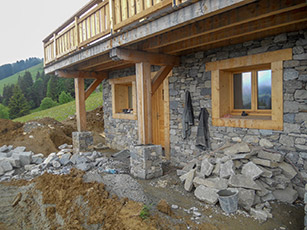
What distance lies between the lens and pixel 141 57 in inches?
215

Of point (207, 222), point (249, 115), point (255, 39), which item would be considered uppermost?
point (255, 39)

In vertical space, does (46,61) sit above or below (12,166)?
above

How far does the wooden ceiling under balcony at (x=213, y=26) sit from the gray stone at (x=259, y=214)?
125 inches

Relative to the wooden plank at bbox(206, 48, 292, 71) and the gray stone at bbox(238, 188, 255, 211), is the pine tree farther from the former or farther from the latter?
the gray stone at bbox(238, 188, 255, 211)

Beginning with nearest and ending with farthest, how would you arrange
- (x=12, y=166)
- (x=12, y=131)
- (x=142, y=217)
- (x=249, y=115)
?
(x=142, y=217) → (x=249, y=115) → (x=12, y=166) → (x=12, y=131)

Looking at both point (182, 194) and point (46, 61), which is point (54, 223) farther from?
point (46, 61)

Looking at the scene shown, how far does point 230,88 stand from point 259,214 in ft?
10.9

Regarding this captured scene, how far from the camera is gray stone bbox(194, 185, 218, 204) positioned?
4.14 metres

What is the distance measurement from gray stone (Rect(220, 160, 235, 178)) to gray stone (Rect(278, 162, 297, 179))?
3.24ft

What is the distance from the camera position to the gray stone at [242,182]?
13.3 feet

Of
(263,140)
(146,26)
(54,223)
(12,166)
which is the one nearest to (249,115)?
(263,140)

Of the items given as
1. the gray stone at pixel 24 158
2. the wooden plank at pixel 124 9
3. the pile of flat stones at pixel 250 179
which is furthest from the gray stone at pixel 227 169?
the gray stone at pixel 24 158

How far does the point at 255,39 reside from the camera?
498 centimetres

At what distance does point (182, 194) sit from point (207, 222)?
112cm
